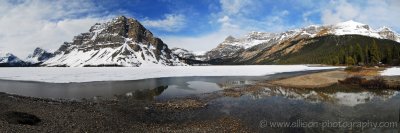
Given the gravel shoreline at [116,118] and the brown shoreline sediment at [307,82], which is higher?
the brown shoreline sediment at [307,82]

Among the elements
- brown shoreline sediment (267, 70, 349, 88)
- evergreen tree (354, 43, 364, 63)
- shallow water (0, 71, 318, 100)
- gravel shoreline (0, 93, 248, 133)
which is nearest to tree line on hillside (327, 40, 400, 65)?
evergreen tree (354, 43, 364, 63)

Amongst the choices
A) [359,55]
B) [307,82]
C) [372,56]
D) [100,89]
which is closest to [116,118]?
[100,89]

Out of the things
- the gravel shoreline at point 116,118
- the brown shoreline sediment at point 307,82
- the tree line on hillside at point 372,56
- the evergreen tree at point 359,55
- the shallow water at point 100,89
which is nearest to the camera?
the gravel shoreline at point 116,118

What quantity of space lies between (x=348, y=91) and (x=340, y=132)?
27256mm

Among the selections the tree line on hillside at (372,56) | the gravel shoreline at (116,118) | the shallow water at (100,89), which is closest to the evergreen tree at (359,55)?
the tree line on hillside at (372,56)

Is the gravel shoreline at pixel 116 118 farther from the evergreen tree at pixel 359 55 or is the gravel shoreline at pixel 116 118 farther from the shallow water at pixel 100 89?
the evergreen tree at pixel 359 55

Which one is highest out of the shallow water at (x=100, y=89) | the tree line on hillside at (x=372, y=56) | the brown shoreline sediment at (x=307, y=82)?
the tree line on hillside at (x=372, y=56)

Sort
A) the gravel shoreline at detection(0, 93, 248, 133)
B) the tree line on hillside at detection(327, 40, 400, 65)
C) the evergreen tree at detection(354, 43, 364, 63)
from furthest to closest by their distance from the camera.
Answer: the evergreen tree at detection(354, 43, 364, 63) → the tree line on hillside at detection(327, 40, 400, 65) → the gravel shoreline at detection(0, 93, 248, 133)

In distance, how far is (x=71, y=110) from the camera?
108 feet

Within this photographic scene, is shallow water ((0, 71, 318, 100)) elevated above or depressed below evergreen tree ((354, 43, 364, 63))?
below

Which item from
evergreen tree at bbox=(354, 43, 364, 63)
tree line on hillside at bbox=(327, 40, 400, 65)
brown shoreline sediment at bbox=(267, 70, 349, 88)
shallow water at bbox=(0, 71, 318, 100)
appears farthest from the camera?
evergreen tree at bbox=(354, 43, 364, 63)

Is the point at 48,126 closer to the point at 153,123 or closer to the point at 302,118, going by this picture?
the point at 153,123

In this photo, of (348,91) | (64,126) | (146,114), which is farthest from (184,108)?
(348,91)

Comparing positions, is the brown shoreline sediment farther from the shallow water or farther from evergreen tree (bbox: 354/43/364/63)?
evergreen tree (bbox: 354/43/364/63)
